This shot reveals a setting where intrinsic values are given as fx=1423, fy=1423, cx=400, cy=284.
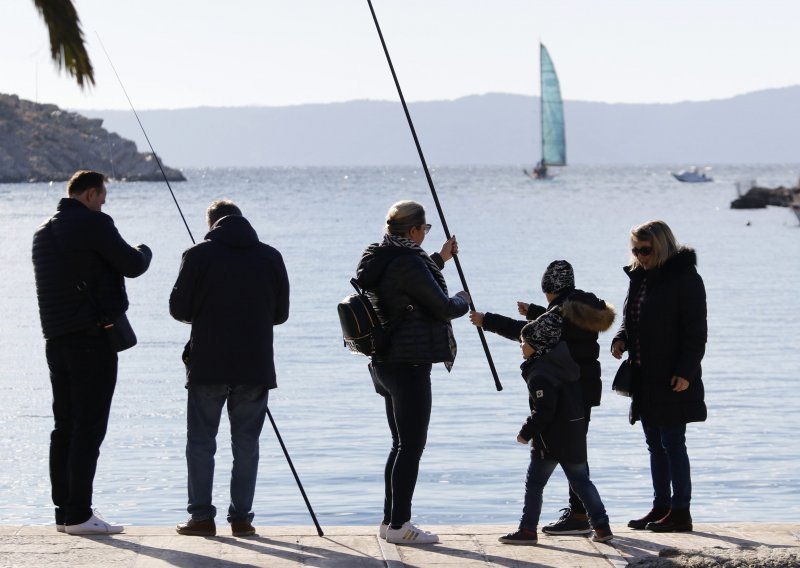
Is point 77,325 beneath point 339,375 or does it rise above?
above

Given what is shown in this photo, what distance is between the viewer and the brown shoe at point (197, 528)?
6242mm

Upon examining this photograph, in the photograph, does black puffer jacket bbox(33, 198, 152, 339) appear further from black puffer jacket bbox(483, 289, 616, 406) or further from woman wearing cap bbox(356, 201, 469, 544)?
black puffer jacket bbox(483, 289, 616, 406)

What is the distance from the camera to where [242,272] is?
6.13 m

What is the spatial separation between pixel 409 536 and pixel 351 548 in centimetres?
28

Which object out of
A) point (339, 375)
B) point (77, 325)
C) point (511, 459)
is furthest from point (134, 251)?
point (339, 375)

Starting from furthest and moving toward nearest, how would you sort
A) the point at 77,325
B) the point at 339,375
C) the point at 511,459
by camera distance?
1. the point at 339,375
2. the point at 511,459
3. the point at 77,325

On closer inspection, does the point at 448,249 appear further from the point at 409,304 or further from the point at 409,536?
the point at 409,536

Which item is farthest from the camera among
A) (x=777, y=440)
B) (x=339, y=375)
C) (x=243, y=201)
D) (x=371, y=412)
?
(x=243, y=201)

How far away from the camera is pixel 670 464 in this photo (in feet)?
21.4

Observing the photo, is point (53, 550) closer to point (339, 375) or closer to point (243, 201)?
point (339, 375)

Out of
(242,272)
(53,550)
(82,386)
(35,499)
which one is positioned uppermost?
(242,272)

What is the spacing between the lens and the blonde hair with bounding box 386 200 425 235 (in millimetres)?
5988

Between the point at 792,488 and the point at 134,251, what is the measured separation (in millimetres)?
5943

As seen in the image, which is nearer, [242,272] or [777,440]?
[242,272]
